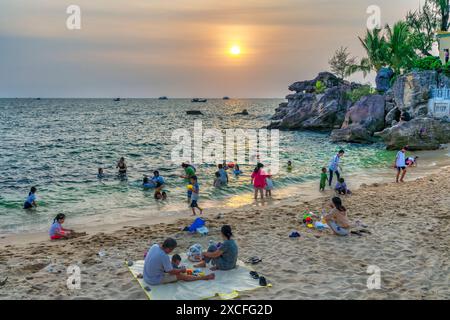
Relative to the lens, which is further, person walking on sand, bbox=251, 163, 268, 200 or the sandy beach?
person walking on sand, bbox=251, 163, 268, 200

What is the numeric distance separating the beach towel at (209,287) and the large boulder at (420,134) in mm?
27355

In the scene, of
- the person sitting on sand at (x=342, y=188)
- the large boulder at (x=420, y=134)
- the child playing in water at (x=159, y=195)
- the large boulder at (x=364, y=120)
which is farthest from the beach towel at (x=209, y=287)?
the large boulder at (x=364, y=120)

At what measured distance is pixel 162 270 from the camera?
7.33m

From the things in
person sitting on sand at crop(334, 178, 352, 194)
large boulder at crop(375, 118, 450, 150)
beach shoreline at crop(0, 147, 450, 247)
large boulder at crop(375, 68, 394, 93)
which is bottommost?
beach shoreline at crop(0, 147, 450, 247)

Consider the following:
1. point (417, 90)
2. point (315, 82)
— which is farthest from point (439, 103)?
point (315, 82)

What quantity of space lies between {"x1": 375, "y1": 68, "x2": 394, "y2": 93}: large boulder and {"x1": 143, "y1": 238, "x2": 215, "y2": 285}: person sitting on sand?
46.0 m

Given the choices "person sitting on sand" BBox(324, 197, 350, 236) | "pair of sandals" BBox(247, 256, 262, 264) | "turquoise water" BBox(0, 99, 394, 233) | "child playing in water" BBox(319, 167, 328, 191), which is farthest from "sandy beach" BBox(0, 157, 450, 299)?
"child playing in water" BBox(319, 167, 328, 191)

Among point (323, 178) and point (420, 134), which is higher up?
point (420, 134)

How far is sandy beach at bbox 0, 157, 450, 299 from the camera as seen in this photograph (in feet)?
23.3

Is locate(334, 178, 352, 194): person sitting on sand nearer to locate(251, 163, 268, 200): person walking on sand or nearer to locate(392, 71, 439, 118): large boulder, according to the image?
locate(251, 163, 268, 200): person walking on sand

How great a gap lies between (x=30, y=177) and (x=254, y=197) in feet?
49.6

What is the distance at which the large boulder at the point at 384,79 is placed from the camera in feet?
154

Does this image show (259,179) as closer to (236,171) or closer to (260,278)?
(236,171)

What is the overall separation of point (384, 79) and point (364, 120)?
32.1 ft
